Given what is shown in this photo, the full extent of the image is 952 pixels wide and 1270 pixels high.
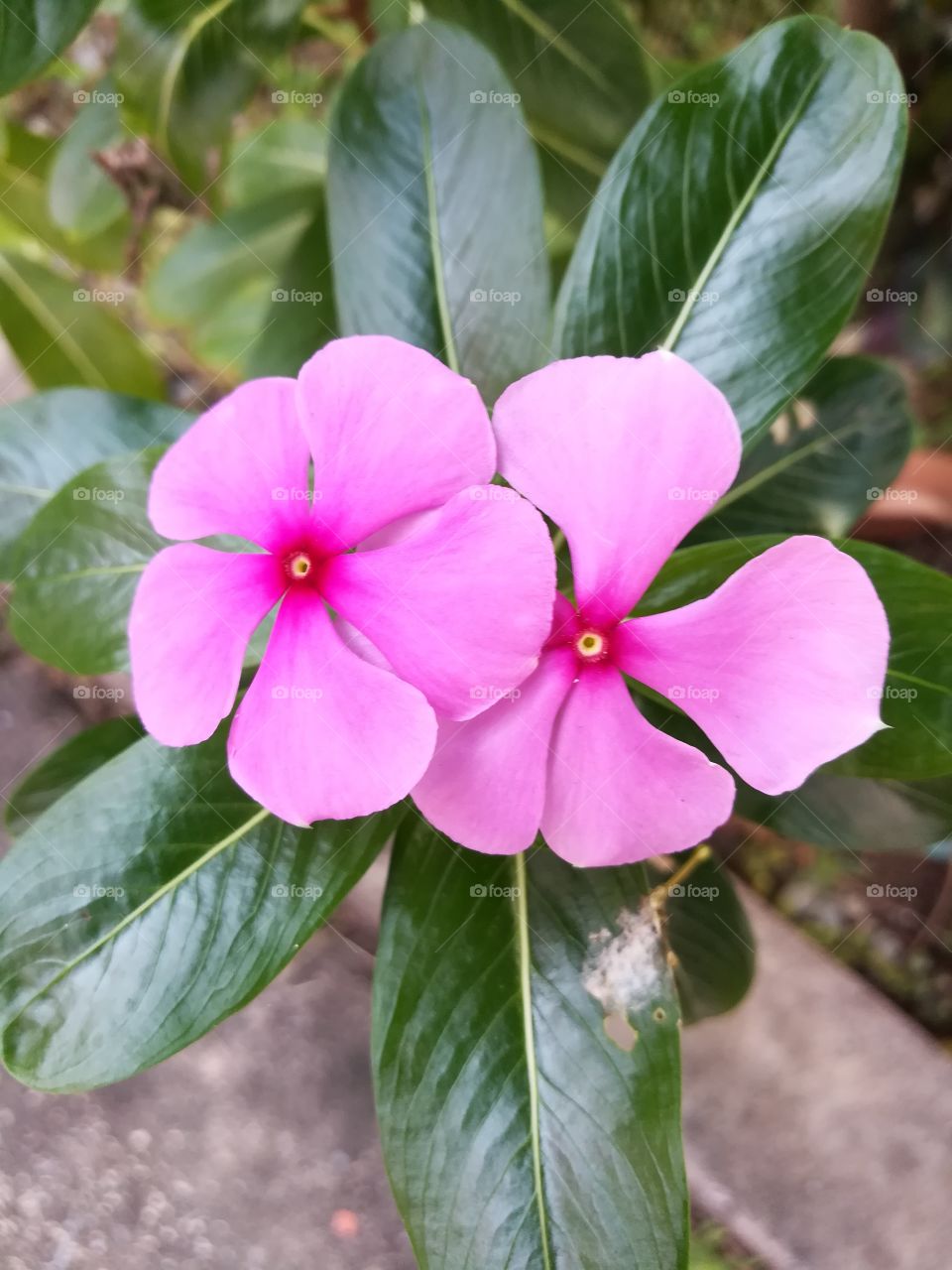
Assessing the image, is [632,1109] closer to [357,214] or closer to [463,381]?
[463,381]

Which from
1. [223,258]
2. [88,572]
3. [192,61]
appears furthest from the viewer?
[223,258]

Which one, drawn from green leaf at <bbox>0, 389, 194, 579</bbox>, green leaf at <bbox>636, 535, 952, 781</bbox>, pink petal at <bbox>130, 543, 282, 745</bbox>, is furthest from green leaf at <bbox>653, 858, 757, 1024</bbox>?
green leaf at <bbox>0, 389, 194, 579</bbox>

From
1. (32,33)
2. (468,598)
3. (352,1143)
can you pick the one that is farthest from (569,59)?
(352,1143)

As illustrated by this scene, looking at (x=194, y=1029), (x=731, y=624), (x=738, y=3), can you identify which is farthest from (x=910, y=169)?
(x=194, y=1029)

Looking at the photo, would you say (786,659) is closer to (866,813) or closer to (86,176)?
(866,813)

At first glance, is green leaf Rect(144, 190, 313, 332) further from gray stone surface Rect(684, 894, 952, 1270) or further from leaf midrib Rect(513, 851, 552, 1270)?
gray stone surface Rect(684, 894, 952, 1270)

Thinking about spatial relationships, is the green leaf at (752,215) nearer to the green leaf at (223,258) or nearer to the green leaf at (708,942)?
the green leaf at (708,942)
